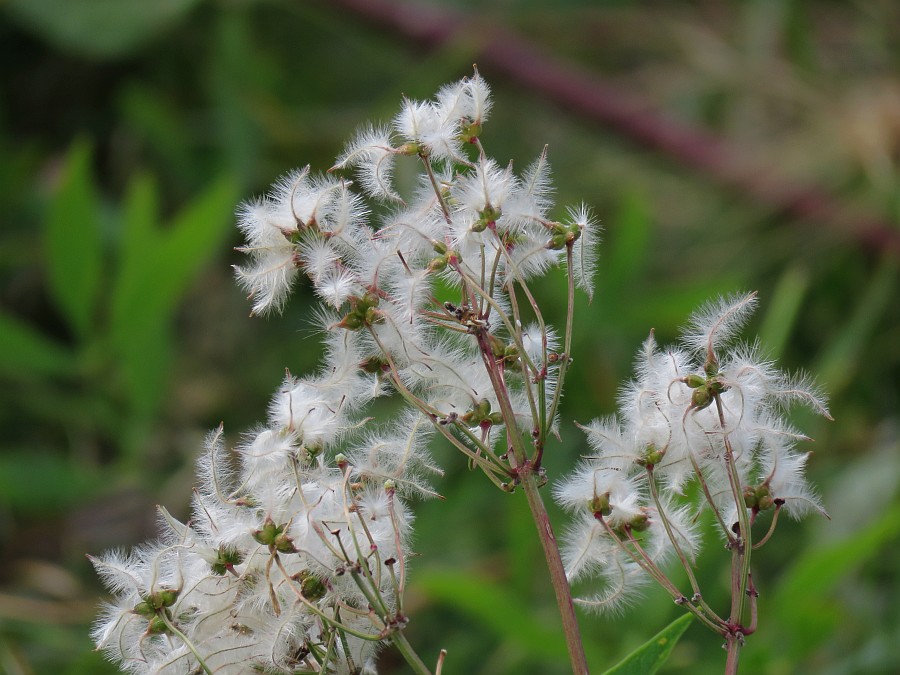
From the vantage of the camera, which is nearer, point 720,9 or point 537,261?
point 537,261

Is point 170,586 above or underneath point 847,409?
underneath

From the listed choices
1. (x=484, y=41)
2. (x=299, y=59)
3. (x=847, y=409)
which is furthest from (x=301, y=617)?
(x=299, y=59)

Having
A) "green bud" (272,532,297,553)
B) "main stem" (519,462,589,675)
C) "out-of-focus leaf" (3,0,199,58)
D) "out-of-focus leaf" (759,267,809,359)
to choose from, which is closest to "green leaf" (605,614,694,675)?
"main stem" (519,462,589,675)

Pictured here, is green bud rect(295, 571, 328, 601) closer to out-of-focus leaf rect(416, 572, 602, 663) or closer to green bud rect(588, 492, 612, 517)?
green bud rect(588, 492, 612, 517)

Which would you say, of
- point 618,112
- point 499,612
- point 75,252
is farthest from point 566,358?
point 618,112

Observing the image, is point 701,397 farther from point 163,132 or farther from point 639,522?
point 163,132

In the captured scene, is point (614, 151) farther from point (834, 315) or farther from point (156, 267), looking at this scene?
point (156, 267)
